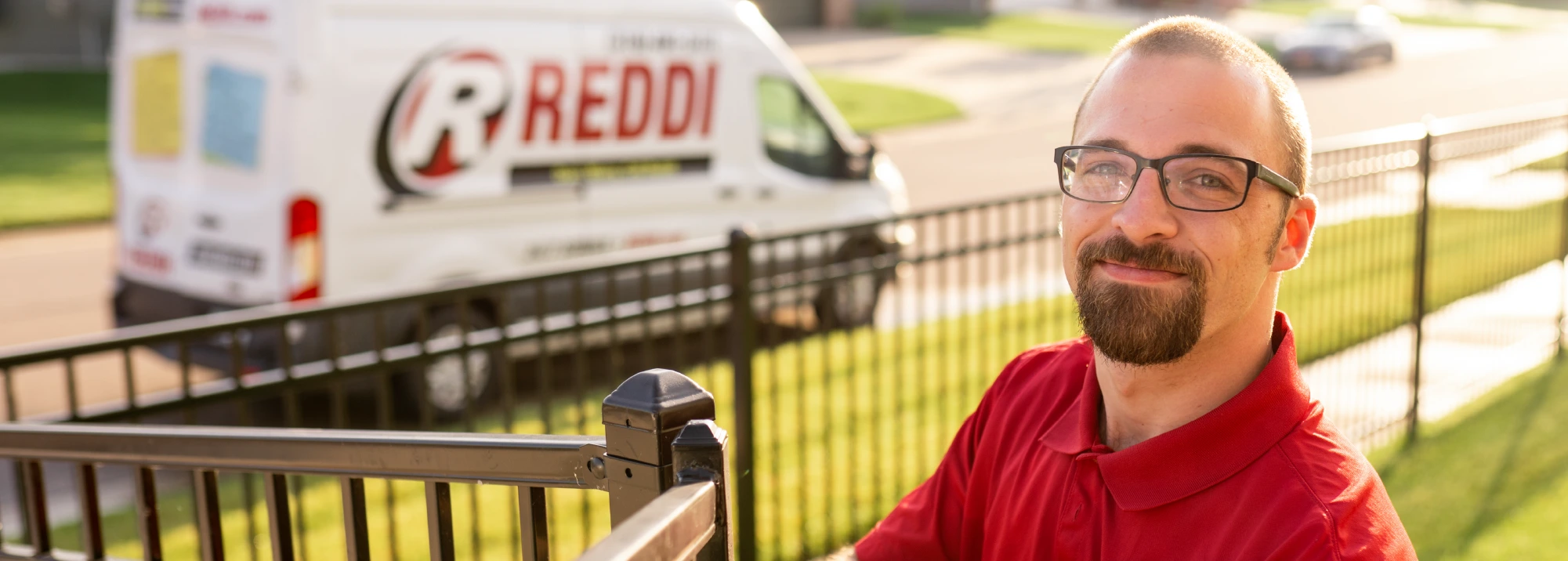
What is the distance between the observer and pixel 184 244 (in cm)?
727

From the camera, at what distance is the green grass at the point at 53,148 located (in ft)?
48.7

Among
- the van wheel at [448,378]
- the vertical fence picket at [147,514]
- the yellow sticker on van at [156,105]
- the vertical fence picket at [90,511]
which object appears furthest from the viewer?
the yellow sticker on van at [156,105]

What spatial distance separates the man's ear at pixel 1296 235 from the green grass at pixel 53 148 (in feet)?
48.8

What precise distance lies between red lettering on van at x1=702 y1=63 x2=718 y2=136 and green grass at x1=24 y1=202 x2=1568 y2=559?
147 cm

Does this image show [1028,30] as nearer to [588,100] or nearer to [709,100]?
[709,100]

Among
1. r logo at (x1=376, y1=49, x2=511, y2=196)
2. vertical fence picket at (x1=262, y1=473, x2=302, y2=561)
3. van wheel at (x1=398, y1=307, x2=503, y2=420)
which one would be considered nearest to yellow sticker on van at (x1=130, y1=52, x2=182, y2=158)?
r logo at (x1=376, y1=49, x2=511, y2=196)

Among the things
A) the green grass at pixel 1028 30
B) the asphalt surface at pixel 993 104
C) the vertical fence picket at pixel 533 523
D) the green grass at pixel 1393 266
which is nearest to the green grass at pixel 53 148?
the asphalt surface at pixel 993 104

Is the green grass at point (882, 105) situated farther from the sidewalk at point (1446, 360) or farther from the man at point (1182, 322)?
the man at point (1182, 322)

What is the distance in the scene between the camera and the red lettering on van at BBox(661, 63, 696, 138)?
26.6ft

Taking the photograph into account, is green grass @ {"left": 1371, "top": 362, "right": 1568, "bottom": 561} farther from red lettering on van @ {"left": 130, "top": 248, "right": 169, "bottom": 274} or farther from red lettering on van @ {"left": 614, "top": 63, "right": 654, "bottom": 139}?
red lettering on van @ {"left": 130, "top": 248, "right": 169, "bottom": 274}

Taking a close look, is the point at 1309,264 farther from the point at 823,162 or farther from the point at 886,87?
the point at 886,87

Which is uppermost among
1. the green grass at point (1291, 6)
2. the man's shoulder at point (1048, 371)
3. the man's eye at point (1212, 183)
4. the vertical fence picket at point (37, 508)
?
the green grass at point (1291, 6)

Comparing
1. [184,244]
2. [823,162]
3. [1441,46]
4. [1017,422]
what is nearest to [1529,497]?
[1017,422]

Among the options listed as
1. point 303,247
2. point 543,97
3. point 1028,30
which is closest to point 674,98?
point 543,97
